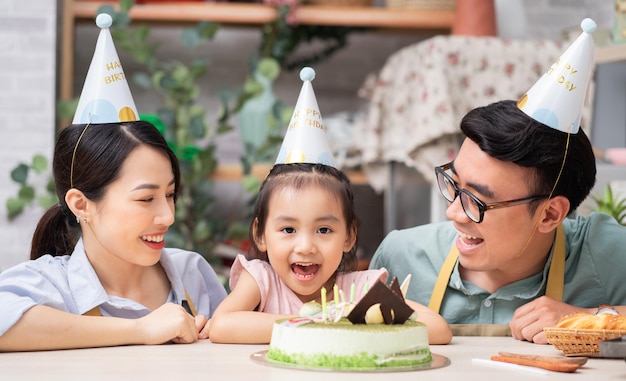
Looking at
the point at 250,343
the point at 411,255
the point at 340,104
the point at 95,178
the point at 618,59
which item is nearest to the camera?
the point at 250,343

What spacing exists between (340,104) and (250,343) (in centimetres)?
337

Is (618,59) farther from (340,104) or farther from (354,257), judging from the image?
(340,104)

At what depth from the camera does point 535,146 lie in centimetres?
194

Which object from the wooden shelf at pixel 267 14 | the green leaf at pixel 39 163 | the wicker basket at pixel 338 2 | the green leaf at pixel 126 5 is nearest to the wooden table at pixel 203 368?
the green leaf at pixel 39 163

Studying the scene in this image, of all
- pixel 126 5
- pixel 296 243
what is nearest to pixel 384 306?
pixel 296 243

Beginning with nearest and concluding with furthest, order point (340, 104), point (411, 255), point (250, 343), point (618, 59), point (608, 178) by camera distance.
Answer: point (250, 343), point (411, 255), point (608, 178), point (618, 59), point (340, 104)

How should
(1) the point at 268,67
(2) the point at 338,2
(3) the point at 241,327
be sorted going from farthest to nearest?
(2) the point at 338,2, (1) the point at 268,67, (3) the point at 241,327

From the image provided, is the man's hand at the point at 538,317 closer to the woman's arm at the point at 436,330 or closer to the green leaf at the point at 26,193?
→ the woman's arm at the point at 436,330

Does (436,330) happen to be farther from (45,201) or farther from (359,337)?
(45,201)

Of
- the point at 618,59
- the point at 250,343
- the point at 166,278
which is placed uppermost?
the point at 618,59

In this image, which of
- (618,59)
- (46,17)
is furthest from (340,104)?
(618,59)

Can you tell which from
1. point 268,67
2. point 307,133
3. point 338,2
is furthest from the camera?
point 338,2

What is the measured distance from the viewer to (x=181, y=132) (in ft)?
13.6

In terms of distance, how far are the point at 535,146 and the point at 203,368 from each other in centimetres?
85
